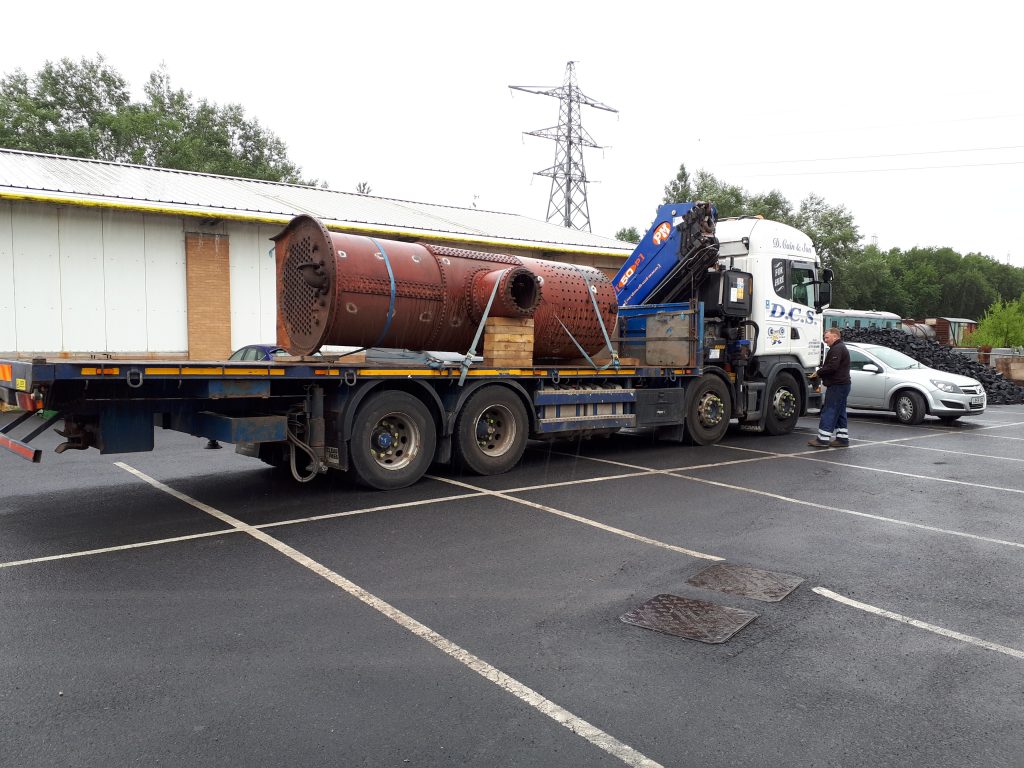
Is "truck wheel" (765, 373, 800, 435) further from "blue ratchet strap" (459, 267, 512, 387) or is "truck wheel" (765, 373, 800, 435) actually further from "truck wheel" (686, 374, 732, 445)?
"blue ratchet strap" (459, 267, 512, 387)

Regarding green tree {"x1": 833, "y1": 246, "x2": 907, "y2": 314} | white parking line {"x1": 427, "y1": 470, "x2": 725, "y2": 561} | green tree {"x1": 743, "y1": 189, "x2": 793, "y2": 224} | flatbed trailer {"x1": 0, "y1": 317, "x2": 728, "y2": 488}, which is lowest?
white parking line {"x1": 427, "y1": 470, "x2": 725, "y2": 561}

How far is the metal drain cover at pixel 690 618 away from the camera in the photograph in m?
4.59

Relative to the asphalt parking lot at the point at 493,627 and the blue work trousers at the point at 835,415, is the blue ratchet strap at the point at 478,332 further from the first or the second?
the blue work trousers at the point at 835,415

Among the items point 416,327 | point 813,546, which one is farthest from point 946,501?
point 416,327

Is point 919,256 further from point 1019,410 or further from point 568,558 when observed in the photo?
point 568,558

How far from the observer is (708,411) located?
12445 mm

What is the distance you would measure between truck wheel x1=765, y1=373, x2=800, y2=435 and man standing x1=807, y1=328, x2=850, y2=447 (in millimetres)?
1016

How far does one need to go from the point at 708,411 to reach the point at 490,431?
14.9 ft

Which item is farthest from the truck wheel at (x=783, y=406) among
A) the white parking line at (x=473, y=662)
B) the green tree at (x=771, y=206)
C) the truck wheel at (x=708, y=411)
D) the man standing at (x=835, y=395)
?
the green tree at (x=771, y=206)

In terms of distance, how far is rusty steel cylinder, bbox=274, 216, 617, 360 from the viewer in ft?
27.9

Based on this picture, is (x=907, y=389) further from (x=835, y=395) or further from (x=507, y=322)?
(x=507, y=322)

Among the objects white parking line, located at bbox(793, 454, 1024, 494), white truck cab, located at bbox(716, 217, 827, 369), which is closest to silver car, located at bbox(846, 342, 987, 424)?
white truck cab, located at bbox(716, 217, 827, 369)

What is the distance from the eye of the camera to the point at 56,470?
31.4 ft

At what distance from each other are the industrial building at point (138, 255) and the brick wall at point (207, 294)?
23mm
